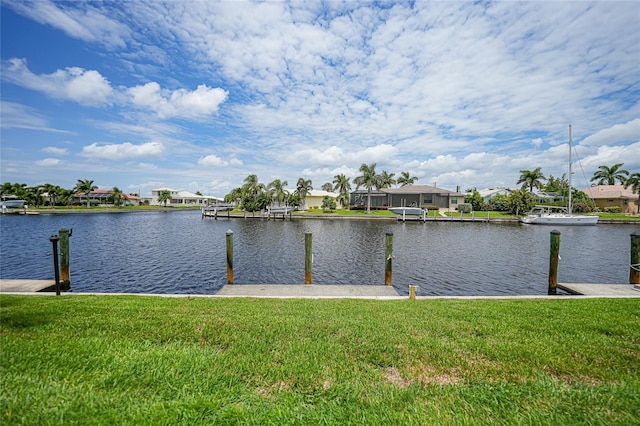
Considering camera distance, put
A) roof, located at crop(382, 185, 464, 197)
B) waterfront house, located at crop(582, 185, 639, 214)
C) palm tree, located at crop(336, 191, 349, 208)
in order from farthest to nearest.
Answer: palm tree, located at crop(336, 191, 349, 208) < roof, located at crop(382, 185, 464, 197) < waterfront house, located at crop(582, 185, 639, 214)

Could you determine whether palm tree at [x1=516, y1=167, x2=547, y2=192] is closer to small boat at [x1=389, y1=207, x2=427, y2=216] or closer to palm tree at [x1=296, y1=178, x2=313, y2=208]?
small boat at [x1=389, y1=207, x2=427, y2=216]

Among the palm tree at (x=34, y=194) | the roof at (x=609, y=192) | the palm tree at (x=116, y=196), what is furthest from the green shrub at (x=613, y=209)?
the palm tree at (x=34, y=194)

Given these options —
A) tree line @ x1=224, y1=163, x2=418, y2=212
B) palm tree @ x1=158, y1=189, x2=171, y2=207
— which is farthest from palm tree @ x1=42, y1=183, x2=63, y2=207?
tree line @ x1=224, y1=163, x2=418, y2=212

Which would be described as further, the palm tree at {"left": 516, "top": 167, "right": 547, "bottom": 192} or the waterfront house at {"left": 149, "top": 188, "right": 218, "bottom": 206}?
the waterfront house at {"left": 149, "top": 188, "right": 218, "bottom": 206}

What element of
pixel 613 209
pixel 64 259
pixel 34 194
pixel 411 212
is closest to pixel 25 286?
pixel 64 259

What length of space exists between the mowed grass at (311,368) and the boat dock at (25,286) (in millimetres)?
5848

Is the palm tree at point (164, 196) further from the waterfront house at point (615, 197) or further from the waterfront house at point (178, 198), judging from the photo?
the waterfront house at point (615, 197)

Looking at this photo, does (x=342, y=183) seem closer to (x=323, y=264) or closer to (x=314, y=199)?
(x=314, y=199)

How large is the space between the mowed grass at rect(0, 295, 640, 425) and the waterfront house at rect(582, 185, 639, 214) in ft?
267

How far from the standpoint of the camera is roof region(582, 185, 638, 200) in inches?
2554

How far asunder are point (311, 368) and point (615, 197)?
90088mm

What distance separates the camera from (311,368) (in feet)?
12.5

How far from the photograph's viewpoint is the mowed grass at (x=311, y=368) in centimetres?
293

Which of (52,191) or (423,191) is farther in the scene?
(52,191)
